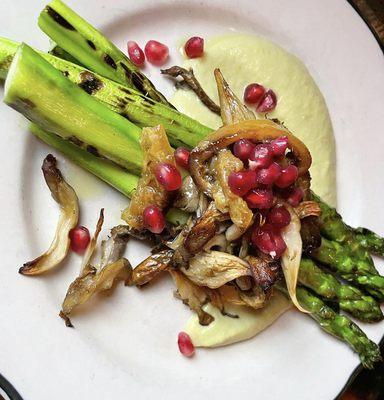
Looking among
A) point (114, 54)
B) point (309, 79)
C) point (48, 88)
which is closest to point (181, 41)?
point (114, 54)

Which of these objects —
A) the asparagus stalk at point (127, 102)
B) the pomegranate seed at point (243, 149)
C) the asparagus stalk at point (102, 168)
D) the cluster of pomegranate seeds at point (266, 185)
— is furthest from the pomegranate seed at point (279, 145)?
the asparagus stalk at point (102, 168)

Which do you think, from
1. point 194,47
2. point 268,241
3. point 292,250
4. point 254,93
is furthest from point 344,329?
point 194,47

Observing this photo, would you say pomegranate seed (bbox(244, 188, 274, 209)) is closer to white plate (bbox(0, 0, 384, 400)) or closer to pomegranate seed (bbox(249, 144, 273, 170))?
pomegranate seed (bbox(249, 144, 273, 170))

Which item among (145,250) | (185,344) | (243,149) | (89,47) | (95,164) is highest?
(243,149)

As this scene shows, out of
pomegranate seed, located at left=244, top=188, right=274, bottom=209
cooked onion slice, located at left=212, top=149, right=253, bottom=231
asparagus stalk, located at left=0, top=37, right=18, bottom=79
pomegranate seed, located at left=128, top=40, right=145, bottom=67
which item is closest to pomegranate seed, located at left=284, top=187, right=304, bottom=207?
pomegranate seed, located at left=244, top=188, right=274, bottom=209

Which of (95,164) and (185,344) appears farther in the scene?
(185,344)

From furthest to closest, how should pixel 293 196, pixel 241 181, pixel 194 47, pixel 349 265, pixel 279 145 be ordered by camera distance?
pixel 194 47, pixel 349 265, pixel 293 196, pixel 279 145, pixel 241 181

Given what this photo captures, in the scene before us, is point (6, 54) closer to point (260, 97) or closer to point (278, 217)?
point (260, 97)
